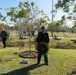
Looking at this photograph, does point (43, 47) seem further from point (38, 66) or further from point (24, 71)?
point (24, 71)

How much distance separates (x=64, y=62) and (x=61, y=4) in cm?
330

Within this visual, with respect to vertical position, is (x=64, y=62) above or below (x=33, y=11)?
below

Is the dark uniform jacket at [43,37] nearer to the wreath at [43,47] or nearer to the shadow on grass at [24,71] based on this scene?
the wreath at [43,47]

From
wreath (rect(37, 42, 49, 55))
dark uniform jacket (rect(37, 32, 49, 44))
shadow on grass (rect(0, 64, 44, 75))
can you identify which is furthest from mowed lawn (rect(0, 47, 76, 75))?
dark uniform jacket (rect(37, 32, 49, 44))

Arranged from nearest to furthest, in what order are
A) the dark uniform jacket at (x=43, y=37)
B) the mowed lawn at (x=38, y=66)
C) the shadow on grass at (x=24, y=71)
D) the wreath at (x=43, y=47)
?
the shadow on grass at (x=24, y=71) → the mowed lawn at (x=38, y=66) → the dark uniform jacket at (x=43, y=37) → the wreath at (x=43, y=47)

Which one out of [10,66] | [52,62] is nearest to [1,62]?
[10,66]

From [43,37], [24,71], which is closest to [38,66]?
[24,71]

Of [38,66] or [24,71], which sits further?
[38,66]

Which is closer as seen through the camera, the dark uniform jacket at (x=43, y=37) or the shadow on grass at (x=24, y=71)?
the shadow on grass at (x=24, y=71)

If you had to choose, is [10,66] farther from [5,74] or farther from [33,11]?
[33,11]

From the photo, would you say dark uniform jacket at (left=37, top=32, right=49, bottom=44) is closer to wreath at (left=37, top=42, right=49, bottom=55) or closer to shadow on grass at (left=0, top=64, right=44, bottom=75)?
wreath at (left=37, top=42, right=49, bottom=55)

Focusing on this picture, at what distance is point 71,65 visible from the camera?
11250 mm

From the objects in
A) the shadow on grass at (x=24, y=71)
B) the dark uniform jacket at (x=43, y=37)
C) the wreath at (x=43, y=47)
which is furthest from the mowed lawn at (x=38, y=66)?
the dark uniform jacket at (x=43, y=37)

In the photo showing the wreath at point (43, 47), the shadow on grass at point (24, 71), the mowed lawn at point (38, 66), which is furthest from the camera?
the wreath at point (43, 47)
